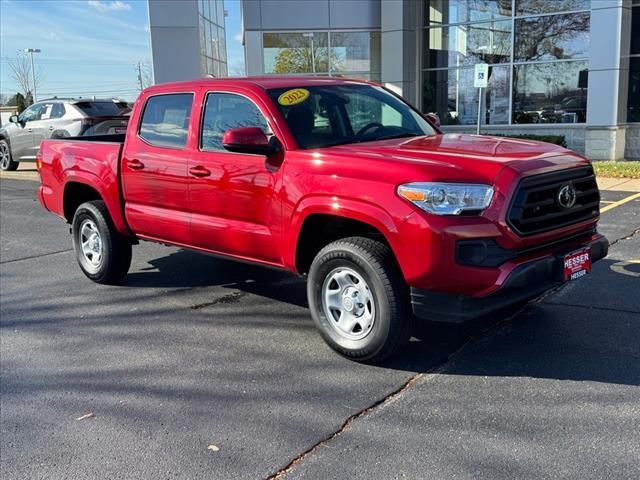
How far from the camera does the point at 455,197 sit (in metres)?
3.79

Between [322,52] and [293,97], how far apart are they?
16219 millimetres

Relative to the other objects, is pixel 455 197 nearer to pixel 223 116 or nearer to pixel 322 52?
pixel 223 116

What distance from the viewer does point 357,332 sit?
439cm

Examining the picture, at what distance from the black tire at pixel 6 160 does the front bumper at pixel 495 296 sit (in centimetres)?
1676

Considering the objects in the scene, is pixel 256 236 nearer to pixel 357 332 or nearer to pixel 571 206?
pixel 357 332

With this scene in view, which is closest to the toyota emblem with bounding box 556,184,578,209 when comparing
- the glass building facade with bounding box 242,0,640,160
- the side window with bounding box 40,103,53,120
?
the glass building facade with bounding box 242,0,640,160

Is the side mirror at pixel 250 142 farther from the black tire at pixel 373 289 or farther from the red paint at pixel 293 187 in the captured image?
the black tire at pixel 373 289

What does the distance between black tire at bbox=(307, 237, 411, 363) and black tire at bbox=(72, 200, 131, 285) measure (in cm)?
269

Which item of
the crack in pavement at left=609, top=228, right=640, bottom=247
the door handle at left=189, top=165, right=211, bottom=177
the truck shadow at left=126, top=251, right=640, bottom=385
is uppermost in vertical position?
the door handle at left=189, top=165, right=211, bottom=177

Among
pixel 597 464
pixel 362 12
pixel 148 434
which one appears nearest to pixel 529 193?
pixel 597 464

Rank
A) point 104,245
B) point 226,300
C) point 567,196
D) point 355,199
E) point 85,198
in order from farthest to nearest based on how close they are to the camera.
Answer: point 85,198
point 104,245
point 226,300
point 567,196
point 355,199

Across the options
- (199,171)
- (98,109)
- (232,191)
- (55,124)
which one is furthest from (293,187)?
(55,124)

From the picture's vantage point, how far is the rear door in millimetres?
5426

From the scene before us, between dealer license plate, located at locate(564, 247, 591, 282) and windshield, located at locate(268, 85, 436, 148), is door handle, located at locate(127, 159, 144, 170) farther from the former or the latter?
dealer license plate, located at locate(564, 247, 591, 282)
